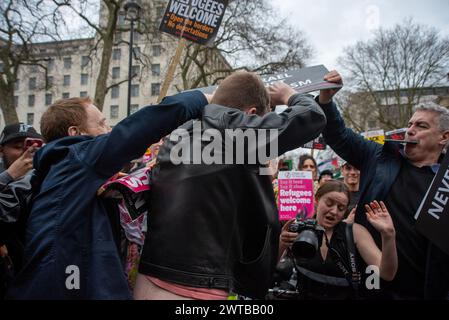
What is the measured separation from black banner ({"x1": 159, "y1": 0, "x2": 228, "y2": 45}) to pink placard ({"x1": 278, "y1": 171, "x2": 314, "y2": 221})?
1.77 meters

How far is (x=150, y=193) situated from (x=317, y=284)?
1.46 m

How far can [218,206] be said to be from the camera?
137 cm

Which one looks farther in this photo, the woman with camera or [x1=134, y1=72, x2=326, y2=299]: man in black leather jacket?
the woman with camera

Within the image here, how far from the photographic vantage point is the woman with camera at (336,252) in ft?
6.75

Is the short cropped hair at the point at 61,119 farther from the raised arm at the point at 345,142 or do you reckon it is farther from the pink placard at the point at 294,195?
the pink placard at the point at 294,195

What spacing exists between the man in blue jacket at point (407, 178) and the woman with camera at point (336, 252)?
0.14 meters

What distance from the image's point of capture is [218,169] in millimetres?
1383

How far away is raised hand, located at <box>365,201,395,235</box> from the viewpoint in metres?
2.05

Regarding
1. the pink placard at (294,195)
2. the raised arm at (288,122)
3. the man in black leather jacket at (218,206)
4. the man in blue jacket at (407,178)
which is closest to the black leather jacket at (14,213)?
the man in black leather jacket at (218,206)

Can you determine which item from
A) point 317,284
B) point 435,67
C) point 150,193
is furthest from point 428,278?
point 435,67

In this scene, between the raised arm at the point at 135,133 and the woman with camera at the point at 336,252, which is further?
the woman with camera at the point at 336,252

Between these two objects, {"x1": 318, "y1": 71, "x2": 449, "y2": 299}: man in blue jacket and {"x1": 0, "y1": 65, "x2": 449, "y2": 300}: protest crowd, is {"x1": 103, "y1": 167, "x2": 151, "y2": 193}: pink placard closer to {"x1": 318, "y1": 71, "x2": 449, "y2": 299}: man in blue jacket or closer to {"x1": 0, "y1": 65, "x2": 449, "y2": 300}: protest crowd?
{"x1": 0, "y1": 65, "x2": 449, "y2": 300}: protest crowd

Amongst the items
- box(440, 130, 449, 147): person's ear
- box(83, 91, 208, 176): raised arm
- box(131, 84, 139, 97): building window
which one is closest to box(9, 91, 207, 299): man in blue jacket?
box(83, 91, 208, 176): raised arm

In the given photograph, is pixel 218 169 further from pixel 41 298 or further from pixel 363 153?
pixel 363 153
